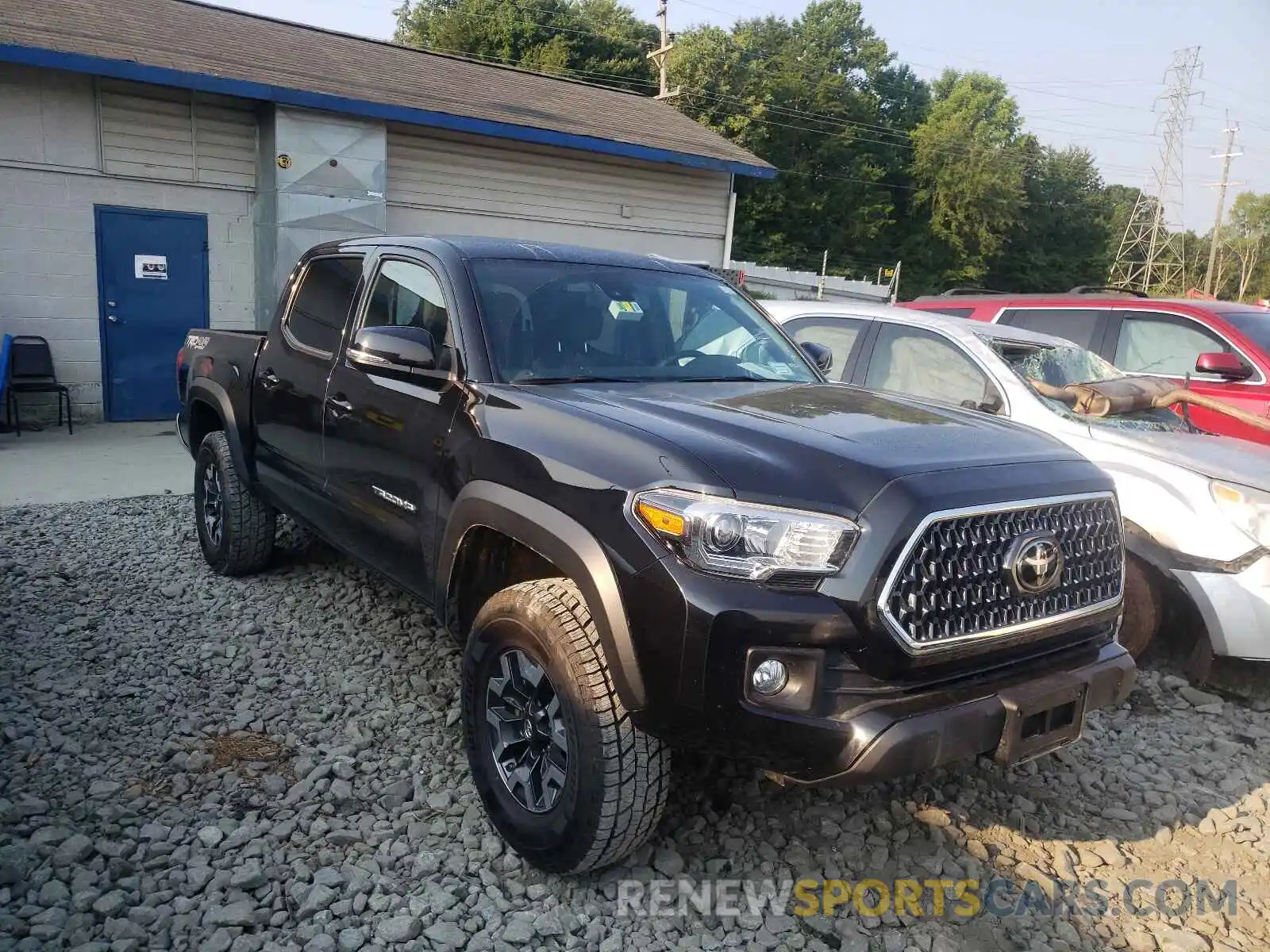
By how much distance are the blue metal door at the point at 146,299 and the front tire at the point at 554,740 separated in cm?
910

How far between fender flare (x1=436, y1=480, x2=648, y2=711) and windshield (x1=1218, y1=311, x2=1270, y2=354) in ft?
21.2

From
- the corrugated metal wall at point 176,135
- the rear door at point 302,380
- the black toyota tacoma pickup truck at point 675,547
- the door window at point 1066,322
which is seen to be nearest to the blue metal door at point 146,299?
the corrugated metal wall at point 176,135

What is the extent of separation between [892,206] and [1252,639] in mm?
48838

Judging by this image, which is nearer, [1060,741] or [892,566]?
[892,566]

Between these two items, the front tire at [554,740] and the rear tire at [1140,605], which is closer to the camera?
the front tire at [554,740]

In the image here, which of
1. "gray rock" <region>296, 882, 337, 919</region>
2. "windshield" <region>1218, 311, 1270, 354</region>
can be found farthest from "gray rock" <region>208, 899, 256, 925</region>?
"windshield" <region>1218, 311, 1270, 354</region>

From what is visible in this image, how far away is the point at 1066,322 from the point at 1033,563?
569 cm

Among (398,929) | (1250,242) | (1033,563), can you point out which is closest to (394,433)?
(398,929)

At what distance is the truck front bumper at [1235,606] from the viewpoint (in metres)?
4.34

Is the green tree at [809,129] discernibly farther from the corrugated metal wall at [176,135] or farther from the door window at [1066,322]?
the door window at [1066,322]

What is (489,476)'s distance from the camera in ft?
10.4

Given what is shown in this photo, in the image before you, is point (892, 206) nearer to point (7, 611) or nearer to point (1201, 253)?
point (1201, 253)

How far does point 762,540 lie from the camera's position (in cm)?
253

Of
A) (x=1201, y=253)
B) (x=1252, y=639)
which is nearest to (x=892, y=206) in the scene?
(x=1201, y=253)
